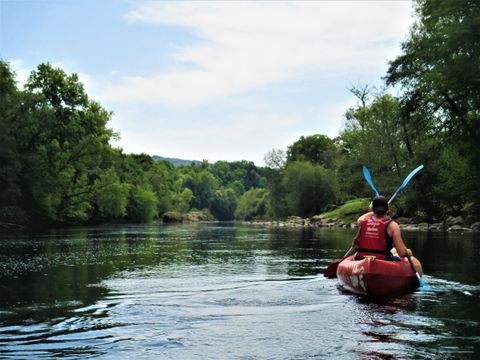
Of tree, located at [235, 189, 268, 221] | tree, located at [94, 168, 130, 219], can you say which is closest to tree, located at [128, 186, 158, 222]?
tree, located at [94, 168, 130, 219]

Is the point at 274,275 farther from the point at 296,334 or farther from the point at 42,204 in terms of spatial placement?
the point at 42,204

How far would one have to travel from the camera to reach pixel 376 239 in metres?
12.4

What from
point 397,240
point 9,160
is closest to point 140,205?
point 9,160

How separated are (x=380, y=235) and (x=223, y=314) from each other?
14.2 ft

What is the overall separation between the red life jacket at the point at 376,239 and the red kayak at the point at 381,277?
404 mm

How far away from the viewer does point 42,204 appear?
53.6 meters

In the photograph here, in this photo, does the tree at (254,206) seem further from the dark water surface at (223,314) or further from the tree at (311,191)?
the dark water surface at (223,314)

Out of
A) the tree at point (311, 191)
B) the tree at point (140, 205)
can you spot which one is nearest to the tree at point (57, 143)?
the tree at point (140, 205)

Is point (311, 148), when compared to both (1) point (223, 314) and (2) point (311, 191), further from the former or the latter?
(1) point (223, 314)

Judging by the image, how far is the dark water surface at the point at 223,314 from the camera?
24.2 ft

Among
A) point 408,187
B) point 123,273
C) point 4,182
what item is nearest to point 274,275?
point 123,273

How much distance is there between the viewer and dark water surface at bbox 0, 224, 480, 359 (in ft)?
24.2

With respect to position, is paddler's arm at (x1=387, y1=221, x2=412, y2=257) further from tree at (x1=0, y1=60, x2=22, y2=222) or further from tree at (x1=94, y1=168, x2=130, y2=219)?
tree at (x1=94, y1=168, x2=130, y2=219)

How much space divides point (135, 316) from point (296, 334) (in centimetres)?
307
